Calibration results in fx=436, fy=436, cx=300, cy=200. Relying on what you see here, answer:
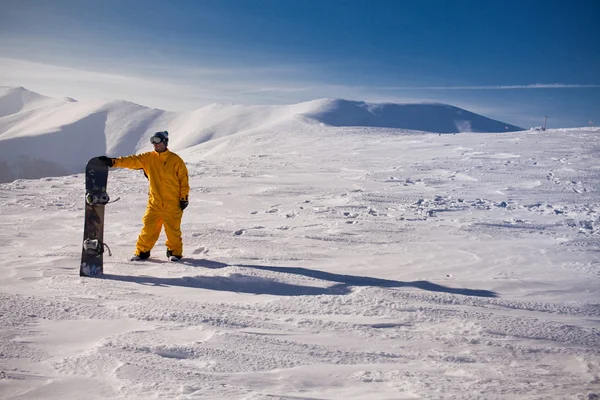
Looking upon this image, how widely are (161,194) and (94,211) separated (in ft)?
2.45

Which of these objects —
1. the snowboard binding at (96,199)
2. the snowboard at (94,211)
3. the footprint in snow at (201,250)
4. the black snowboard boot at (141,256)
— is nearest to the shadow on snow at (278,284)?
the snowboard at (94,211)

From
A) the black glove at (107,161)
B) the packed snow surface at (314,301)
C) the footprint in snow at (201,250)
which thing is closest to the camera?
the packed snow surface at (314,301)

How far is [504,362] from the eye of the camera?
8.96ft

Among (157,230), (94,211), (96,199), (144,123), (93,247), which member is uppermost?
(144,123)

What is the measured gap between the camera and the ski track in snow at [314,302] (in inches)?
94.3

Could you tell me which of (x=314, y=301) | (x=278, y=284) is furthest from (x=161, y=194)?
(x=314, y=301)

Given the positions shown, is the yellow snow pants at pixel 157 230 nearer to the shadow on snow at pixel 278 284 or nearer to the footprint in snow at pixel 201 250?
the footprint in snow at pixel 201 250

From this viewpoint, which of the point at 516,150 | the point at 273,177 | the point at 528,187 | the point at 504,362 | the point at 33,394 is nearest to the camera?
the point at 33,394

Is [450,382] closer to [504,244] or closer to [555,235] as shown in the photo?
[504,244]

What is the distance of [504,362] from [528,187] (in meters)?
8.89

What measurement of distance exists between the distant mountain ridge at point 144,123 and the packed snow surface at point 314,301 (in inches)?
1564

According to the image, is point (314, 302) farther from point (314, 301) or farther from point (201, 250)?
point (201, 250)

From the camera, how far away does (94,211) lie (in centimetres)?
467

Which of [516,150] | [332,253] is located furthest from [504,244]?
[516,150]
